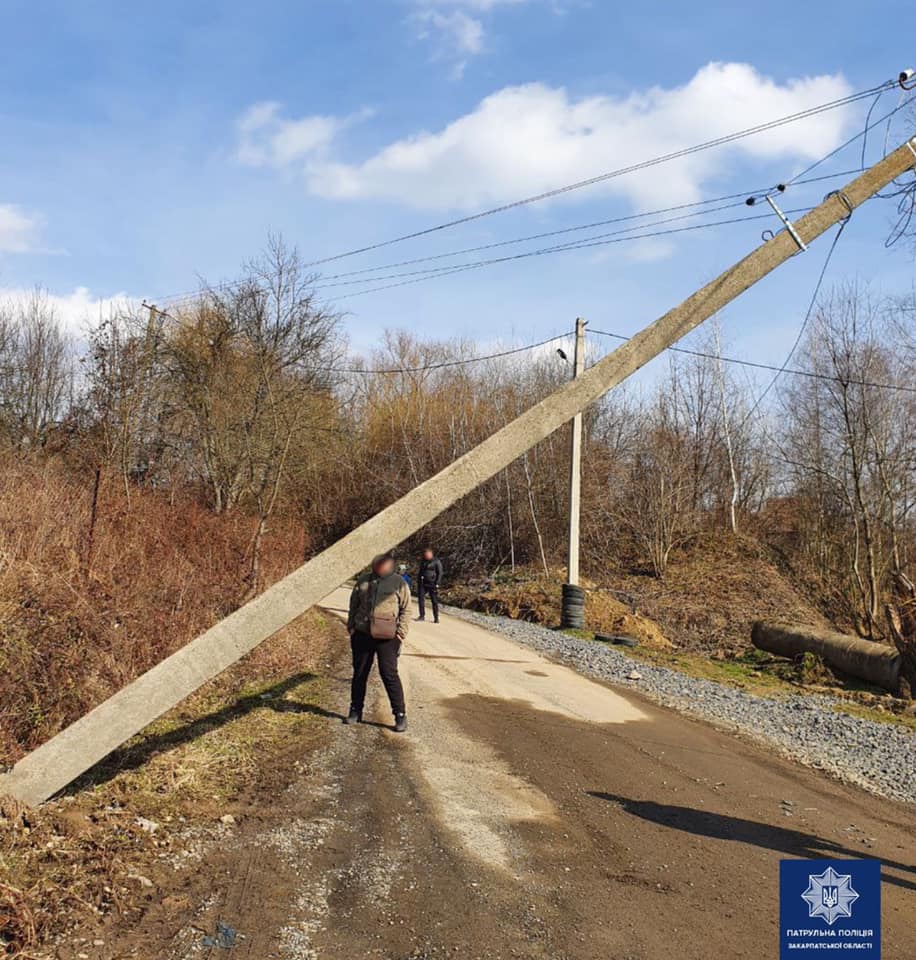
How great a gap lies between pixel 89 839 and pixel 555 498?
97.4ft

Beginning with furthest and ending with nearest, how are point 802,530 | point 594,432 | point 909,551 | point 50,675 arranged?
point 594,432
point 802,530
point 909,551
point 50,675

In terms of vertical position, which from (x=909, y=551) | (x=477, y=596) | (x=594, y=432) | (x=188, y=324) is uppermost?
(x=188, y=324)

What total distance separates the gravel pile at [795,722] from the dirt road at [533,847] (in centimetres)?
67

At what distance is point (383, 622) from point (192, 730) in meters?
2.06

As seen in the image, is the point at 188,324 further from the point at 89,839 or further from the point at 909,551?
the point at 909,551

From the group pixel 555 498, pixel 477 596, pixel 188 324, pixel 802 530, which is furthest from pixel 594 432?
pixel 188 324

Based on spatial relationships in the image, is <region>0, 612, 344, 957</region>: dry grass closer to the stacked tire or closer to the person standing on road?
the person standing on road

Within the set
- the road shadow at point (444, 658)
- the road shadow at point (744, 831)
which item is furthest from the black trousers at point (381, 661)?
the road shadow at point (444, 658)

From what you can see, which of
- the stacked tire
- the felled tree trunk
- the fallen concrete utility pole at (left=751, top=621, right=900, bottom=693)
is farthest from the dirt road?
the stacked tire

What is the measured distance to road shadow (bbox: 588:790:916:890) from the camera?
18.9 feet

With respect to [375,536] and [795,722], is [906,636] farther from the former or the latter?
[375,536]

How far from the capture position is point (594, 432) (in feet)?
121

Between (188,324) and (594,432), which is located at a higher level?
(188,324)

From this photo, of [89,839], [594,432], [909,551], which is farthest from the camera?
[594,432]
